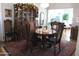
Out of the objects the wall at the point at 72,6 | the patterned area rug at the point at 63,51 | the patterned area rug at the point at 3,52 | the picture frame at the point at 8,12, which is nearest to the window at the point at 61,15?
the wall at the point at 72,6

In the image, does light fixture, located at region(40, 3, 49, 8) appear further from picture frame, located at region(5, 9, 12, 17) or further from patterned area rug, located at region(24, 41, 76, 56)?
patterned area rug, located at region(24, 41, 76, 56)

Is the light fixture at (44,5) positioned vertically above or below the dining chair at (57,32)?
above

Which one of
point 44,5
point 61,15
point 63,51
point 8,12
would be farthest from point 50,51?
point 8,12

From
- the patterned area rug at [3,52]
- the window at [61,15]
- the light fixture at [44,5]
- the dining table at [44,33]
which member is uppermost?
the light fixture at [44,5]

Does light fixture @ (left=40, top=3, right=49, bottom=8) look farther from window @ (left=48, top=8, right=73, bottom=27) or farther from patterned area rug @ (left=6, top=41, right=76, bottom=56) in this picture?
patterned area rug @ (left=6, top=41, right=76, bottom=56)

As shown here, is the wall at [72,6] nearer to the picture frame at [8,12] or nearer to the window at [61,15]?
the window at [61,15]

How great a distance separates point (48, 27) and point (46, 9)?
0.21 m

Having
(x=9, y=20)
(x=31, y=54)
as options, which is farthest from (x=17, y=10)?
(x=31, y=54)

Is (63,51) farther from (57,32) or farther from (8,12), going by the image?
(8,12)

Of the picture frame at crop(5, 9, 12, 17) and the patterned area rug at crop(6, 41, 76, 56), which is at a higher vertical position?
the picture frame at crop(5, 9, 12, 17)

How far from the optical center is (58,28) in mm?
1590

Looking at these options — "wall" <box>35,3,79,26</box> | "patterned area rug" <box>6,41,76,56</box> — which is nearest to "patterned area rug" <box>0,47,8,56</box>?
"patterned area rug" <box>6,41,76,56</box>

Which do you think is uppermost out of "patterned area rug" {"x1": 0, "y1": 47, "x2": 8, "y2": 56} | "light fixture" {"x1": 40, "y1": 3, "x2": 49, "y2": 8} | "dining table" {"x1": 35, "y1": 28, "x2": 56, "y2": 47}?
"light fixture" {"x1": 40, "y1": 3, "x2": 49, "y2": 8}

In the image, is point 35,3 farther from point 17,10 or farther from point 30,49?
point 30,49
